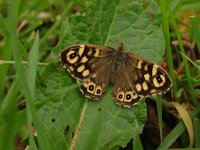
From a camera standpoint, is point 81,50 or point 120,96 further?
point 81,50

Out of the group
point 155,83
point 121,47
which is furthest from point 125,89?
point 121,47

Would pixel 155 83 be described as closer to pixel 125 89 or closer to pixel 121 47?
pixel 125 89

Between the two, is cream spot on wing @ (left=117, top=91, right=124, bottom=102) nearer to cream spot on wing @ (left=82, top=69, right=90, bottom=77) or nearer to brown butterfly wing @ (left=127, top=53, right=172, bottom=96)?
brown butterfly wing @ (left=127, top=53, right=172, bottom=96)

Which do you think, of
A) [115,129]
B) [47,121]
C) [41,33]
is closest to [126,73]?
[115,129]

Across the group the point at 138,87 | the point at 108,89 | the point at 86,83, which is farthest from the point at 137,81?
the point at 86,83

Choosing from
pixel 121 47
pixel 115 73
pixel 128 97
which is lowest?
pixel 128 97

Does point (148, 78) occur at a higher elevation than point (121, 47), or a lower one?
lower

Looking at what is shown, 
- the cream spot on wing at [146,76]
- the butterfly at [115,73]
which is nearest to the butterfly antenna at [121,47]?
the butterfly at [115,73]
